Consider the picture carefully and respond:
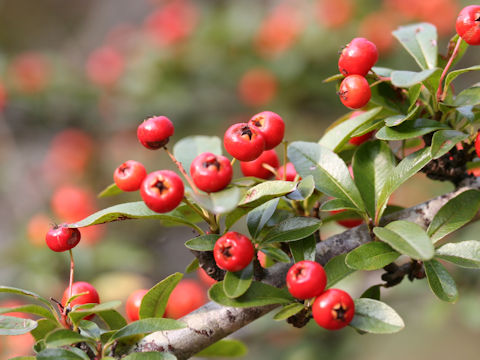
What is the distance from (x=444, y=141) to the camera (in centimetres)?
84

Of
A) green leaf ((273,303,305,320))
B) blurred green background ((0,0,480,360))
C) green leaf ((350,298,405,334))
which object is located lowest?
green leaf ((350,298,405,334))

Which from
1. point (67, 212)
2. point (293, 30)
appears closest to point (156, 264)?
point (67, 212)

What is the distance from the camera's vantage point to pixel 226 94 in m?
3.75

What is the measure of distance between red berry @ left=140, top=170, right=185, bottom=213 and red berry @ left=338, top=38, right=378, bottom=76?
0.35 m

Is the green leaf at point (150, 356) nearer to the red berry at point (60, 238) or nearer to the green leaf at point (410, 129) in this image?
the red berry at point (60, 238)

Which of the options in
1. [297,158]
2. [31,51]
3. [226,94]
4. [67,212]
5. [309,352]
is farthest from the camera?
[31,51]

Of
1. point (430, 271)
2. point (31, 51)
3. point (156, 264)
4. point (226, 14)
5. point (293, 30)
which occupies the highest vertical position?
point (31, 51)

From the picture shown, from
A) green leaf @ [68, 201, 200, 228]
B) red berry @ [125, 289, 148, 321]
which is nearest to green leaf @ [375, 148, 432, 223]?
green leaf @ [68, 201, 200, 228]

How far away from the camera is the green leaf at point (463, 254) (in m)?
0.81

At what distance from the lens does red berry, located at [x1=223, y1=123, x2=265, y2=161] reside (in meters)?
0.79

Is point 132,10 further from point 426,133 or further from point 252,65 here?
point 426,133

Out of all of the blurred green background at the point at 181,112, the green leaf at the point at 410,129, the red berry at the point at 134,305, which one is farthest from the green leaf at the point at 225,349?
the blurred green background at the point at 181,112

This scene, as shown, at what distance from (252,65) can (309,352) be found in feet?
6.42

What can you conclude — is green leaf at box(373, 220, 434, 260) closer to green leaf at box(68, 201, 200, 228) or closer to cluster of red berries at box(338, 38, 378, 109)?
cluster of red berries at box(338, 38, 378, 109)
